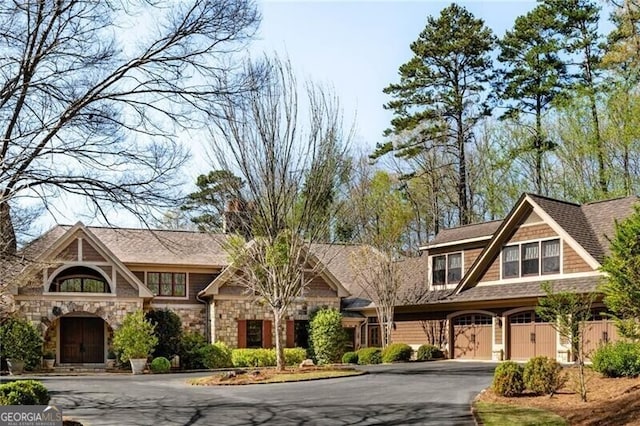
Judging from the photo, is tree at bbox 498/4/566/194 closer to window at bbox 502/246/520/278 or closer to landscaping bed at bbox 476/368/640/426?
window at bbox 502/246/520/278

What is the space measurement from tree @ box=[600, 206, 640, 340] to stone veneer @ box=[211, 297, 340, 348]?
773 inches

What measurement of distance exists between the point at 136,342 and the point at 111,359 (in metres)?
2.94

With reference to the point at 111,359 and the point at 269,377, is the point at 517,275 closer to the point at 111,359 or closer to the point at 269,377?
the point at 269,377

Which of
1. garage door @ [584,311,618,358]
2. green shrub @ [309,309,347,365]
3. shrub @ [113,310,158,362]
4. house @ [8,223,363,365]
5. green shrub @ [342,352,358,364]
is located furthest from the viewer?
green shrub @ [309,309,347,365]

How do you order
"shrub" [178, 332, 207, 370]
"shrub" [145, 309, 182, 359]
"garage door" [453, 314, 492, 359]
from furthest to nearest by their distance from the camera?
"shrub" [178, 332, 207, 370], "shrub" [145, 309, 182, 359], "garage door" [453, 314, 492, 359]

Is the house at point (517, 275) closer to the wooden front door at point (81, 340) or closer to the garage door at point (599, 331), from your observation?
the garage door at point (599, 331)

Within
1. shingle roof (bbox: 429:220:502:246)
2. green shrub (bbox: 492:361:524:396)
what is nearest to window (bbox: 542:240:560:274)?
shingle roof (bbox: 429:220:502:246)

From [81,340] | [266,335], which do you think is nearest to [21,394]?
[81,340]

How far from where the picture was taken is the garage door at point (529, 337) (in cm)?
2702

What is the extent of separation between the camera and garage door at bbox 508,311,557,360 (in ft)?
88.6

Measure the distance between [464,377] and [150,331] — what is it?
12692mm

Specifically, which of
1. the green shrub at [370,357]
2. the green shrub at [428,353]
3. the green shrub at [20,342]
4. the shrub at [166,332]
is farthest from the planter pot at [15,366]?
the green shrub at [428,353]

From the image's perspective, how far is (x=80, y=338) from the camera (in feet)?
104

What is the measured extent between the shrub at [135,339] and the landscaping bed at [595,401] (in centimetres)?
1560
